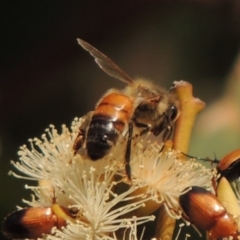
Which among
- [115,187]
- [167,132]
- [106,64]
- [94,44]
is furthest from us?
[94,44]

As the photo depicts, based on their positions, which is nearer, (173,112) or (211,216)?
(211,216)

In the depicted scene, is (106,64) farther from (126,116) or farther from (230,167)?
(230,167)

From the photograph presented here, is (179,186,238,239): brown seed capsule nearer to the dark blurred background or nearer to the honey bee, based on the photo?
the honey bee

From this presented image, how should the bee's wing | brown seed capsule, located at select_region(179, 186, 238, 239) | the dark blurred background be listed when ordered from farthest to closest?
the dark blurred background
the bee's wing
brown seed capsule, located at select_region(179, 186, 238, 239)

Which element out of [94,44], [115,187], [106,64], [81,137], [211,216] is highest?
[94,44]

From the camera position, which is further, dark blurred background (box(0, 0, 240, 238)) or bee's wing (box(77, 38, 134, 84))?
dark blurred background (box(0, 0, 240, 238))

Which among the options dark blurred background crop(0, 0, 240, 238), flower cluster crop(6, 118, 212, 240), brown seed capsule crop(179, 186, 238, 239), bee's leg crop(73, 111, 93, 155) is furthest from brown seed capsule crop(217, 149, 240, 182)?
dark blurred background crop(0, 0, 240, 238)

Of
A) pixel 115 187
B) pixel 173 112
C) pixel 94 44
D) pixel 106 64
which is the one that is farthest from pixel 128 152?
pixel 94 44

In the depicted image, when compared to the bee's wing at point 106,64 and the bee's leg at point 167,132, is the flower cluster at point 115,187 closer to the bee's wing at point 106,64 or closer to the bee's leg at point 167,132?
the bee's leg at point 167,132
